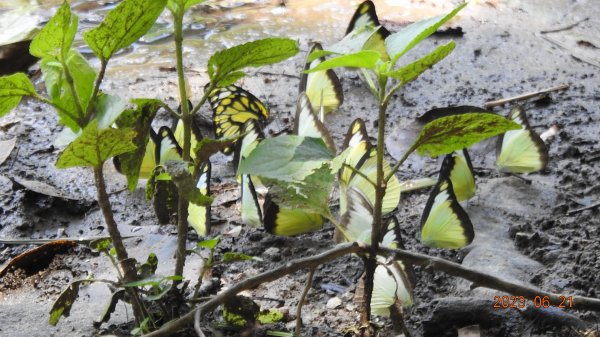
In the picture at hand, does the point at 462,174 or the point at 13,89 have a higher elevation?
the point at 13,89

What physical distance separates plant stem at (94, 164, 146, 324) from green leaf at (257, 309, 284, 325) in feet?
1.15

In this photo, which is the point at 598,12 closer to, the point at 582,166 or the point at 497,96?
the point at 497,96

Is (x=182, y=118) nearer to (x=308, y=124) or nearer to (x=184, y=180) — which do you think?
(x=184, y=180)

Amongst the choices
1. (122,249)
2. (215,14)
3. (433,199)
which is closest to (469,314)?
(433,199)

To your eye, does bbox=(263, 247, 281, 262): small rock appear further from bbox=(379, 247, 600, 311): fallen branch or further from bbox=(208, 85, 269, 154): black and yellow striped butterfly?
bbox=(208, 85, 269, 154): black and yellow striped butterfly

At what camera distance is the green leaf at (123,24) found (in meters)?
1.50

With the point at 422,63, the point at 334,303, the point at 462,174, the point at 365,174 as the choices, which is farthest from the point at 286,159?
the point at 462,174

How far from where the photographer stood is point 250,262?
8.22ft

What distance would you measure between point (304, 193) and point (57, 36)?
0.69 metres

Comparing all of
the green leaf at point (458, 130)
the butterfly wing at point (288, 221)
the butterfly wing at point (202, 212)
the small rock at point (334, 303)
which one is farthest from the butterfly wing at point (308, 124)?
the green leaf at point (458, 130)

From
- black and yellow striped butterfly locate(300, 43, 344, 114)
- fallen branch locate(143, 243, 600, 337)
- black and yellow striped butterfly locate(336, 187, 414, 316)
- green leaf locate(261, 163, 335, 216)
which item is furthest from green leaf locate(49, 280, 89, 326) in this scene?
black and yellow striped butterfly locate(300, 43, 344, 114)

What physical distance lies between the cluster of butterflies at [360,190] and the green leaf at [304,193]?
10cm

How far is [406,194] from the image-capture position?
2994 mm

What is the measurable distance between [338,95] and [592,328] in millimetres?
2040
